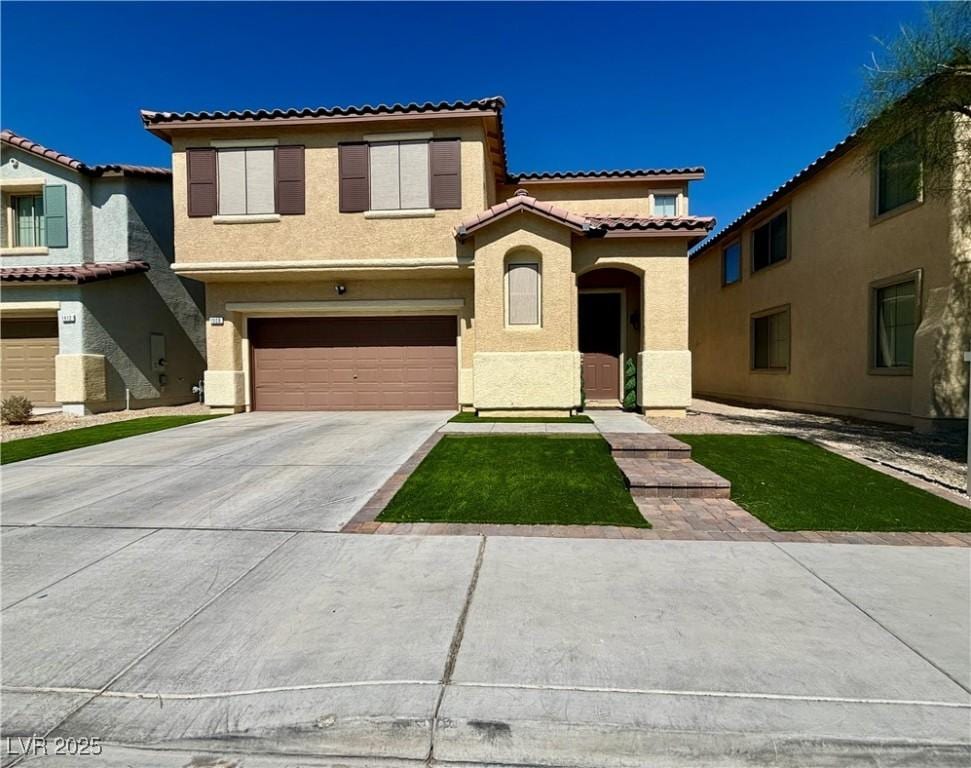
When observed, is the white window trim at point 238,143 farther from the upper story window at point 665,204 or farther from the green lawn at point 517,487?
the upper story window at point 665,204

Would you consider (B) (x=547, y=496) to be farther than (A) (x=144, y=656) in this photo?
Yes

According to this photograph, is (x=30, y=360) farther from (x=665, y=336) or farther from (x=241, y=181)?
(x=665, y=336)

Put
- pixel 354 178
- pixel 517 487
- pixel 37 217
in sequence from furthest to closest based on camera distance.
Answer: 1. pixel 37 217
2. pixel 354 178
3. pixel 517 487

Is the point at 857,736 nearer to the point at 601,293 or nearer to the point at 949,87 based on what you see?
the point at 949,87

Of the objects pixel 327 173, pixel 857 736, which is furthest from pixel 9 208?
pixel 857 736

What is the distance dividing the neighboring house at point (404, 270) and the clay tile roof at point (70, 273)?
9.20 feet

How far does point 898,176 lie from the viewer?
32.6 ft

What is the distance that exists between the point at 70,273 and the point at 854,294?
18.7 metres

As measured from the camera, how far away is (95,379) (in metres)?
12.9

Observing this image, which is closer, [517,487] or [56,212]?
[517,487]

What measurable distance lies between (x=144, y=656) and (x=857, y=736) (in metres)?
3.45

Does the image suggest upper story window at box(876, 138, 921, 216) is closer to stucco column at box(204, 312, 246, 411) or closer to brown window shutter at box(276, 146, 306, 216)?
brown window shutter at box(276, 146, 306, 216)

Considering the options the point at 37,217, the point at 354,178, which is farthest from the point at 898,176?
the point at 37,217

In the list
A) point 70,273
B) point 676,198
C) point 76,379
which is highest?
point 676,198
